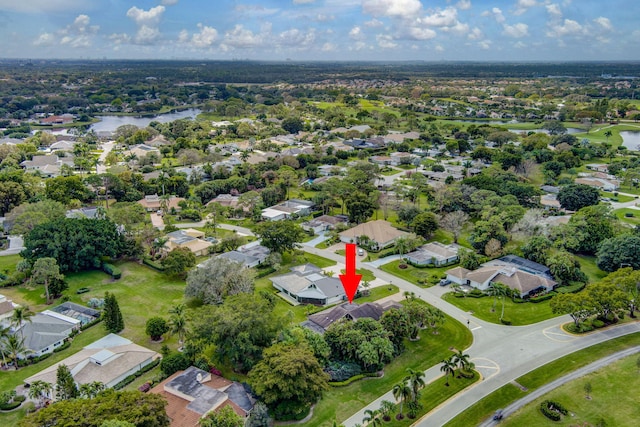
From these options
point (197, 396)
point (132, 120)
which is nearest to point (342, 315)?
point (197, 396)

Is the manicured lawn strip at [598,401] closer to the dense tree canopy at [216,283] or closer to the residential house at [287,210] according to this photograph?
the dense tree canopy at [216,283]

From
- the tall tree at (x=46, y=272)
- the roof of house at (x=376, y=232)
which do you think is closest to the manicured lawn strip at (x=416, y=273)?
the roof of house at (x=376, y=232)

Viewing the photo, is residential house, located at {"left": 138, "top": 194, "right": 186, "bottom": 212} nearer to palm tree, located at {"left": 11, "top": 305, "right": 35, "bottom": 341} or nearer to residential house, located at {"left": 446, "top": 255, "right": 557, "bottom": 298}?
palm tree, located at {"left": 11, "top": 305, "right": 35, "bottom": 341}

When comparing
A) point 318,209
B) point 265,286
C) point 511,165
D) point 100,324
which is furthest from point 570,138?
point 100,324

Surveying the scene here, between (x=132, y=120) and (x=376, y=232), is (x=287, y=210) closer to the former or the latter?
(x=376, y=232)

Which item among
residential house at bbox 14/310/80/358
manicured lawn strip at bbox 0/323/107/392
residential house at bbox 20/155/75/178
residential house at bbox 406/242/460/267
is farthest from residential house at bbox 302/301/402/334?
residential house at bbox 20/155/75/178
